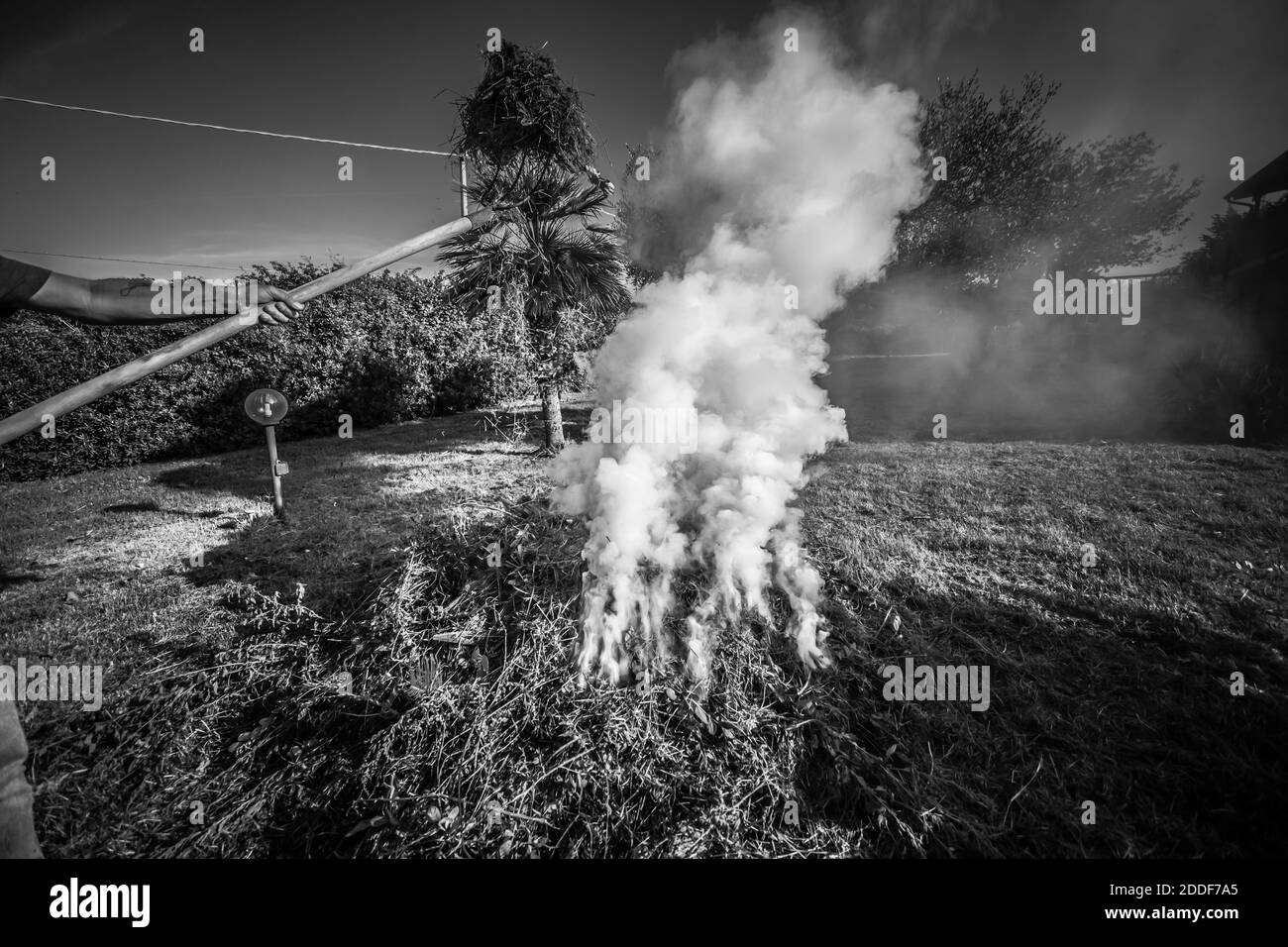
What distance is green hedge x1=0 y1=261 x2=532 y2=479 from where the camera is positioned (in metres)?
7.86

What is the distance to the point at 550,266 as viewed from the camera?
23.3 feet

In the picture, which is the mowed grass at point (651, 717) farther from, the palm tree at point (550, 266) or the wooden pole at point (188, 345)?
the palm tree at point (550, 266)

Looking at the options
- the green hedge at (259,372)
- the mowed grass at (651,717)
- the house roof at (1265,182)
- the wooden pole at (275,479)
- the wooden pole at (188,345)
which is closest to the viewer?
the wooden pole at (188,345)

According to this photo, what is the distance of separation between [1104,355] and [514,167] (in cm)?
1679

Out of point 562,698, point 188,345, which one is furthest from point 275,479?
point 562,698

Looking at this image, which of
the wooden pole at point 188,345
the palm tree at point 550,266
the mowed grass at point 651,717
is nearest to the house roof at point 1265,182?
the mowed grass at point 651,717

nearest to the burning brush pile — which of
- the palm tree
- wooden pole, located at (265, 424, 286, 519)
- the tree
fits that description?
wooden pole, located at (265, 424, 286, 519)

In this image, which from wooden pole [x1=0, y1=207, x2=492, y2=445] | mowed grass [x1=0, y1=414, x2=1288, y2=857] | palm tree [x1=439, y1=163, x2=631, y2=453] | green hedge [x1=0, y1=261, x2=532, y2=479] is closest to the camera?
wooden pole [x1=0, y1=207, x2=492, y2=445]

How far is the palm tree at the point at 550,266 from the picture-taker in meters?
6.81

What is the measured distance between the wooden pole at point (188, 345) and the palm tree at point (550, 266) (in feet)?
13.8

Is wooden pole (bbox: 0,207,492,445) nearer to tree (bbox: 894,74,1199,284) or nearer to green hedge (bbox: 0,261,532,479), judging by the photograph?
green hedge (bbox: 0,261,532,479)

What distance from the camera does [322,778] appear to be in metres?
2.20

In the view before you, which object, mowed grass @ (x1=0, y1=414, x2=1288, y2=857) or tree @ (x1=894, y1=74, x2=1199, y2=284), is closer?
mowed grass @ (x1=0, y1=414, x2=1288, y2=857)

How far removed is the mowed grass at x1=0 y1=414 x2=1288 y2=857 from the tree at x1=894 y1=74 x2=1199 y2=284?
14.4m
